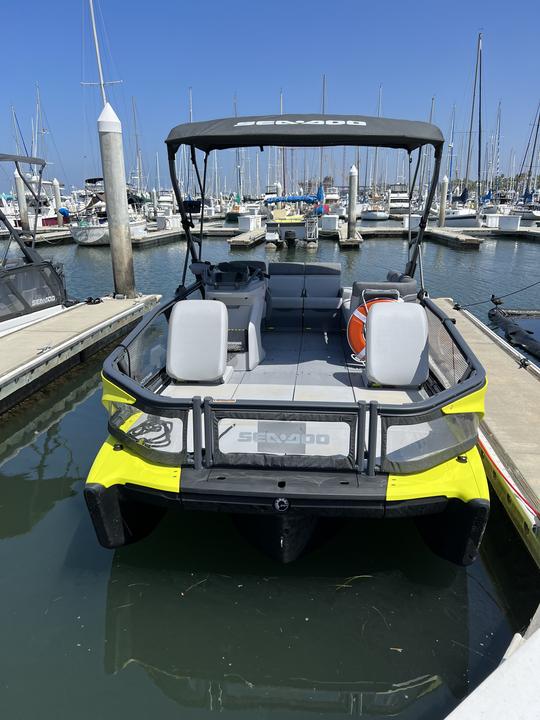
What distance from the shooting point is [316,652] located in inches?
124

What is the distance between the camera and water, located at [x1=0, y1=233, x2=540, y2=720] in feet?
9.57

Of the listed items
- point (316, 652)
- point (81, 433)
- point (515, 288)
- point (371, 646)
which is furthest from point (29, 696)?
point (515, 288)

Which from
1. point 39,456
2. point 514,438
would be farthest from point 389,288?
point 39,456

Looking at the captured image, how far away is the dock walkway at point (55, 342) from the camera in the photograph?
6.75 metres

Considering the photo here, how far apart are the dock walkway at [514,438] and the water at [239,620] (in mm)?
480

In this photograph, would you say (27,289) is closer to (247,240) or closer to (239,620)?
(239,620)

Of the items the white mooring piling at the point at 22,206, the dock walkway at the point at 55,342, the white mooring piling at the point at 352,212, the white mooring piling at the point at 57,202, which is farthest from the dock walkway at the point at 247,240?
the dock walkway at the point at 55,342

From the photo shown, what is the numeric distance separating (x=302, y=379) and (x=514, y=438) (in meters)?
2.04

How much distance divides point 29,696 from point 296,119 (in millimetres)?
4578

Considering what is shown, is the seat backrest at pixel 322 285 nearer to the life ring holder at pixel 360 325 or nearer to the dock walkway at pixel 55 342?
the life ring holder at pixel 360 325

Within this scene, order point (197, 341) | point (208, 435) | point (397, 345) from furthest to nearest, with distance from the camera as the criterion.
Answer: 1. point (197, 341)
2. point (397, 345)
3. point (208, 435)

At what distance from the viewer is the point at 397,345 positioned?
13.3ft

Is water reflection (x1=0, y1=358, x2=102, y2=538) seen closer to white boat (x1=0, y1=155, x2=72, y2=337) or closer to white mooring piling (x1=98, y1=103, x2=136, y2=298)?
white boat (x1=0, y1=155, x2=72, y2=337)

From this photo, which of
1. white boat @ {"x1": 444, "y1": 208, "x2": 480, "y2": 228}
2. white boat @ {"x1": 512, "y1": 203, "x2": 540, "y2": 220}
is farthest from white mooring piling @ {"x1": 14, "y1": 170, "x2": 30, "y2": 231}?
white boat @ {"x1": 512, "y1": 203, "x2": 540, "y2": 220}
